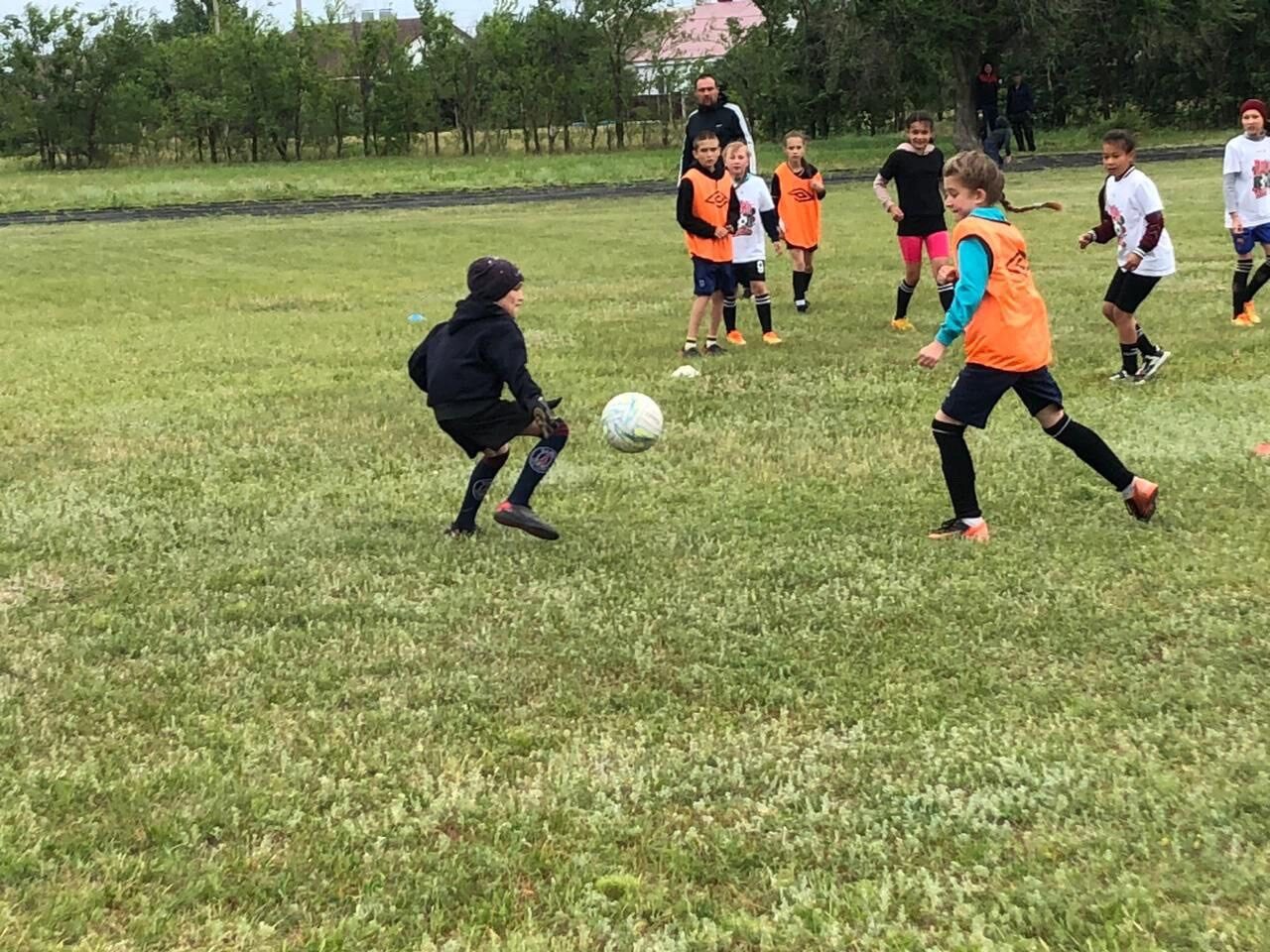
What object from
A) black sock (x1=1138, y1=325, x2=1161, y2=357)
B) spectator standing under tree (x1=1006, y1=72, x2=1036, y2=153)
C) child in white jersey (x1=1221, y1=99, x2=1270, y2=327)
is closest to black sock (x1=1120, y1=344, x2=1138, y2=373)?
black sock (x1=1138, y1=325, x2=1161, y2=357)

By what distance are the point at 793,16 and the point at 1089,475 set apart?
3907 cm

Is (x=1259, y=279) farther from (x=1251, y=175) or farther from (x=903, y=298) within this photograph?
(x=903, y=298)

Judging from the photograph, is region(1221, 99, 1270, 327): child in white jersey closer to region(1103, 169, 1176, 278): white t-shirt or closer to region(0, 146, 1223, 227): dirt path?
region(1103, 169, 1176, 278): white t-shirt

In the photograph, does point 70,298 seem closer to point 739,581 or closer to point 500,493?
point 500,493

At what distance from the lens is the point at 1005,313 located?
5.71 m

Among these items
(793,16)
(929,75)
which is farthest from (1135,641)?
(793,16)

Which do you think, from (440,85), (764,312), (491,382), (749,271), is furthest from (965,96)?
(491,382)

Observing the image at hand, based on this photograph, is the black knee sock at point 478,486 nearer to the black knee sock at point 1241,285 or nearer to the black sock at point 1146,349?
the black sock at point 1146,349

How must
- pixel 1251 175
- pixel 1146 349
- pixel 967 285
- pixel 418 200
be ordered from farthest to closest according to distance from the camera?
pixel 418 200, pixel 1251 175, pixel 1146 349, pixel 967 285

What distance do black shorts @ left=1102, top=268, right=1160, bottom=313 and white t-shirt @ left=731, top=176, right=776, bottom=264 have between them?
3501mm

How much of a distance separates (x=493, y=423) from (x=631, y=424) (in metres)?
0.74

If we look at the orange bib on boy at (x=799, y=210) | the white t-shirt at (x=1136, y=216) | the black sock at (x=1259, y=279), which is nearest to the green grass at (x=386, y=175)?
the orange bib on boy at (x=799, y=210)

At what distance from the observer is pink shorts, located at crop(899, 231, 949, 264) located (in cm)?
1145

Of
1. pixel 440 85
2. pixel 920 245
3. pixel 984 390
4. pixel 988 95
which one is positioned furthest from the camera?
pixel 440 85
